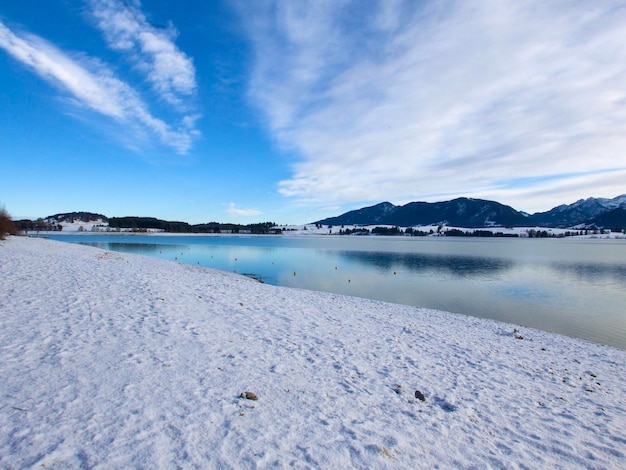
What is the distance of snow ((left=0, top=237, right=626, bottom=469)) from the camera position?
4574 millimetres

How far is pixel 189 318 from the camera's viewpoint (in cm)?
1077

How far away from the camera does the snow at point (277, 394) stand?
15.0 ft

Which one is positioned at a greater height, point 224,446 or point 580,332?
point 224,446

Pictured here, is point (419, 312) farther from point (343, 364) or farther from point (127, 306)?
point (127, 306)

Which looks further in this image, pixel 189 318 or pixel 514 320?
pixel 514 320

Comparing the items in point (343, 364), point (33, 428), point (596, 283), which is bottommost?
point (596, 283)

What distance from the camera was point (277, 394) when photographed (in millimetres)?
6207

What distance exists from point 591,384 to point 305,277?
2715cm

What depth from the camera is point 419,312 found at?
17438 mm

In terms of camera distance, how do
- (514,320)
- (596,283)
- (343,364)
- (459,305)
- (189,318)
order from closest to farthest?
(343,364) → (189,318) → (514,320) → (459,305) → (596,283)

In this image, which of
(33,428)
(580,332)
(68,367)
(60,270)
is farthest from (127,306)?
(580,332)

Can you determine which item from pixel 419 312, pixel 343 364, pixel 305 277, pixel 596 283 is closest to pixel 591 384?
pixel 343 364

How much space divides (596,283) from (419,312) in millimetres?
26452

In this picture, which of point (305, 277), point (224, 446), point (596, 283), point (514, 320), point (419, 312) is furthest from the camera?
point (305, 277)
